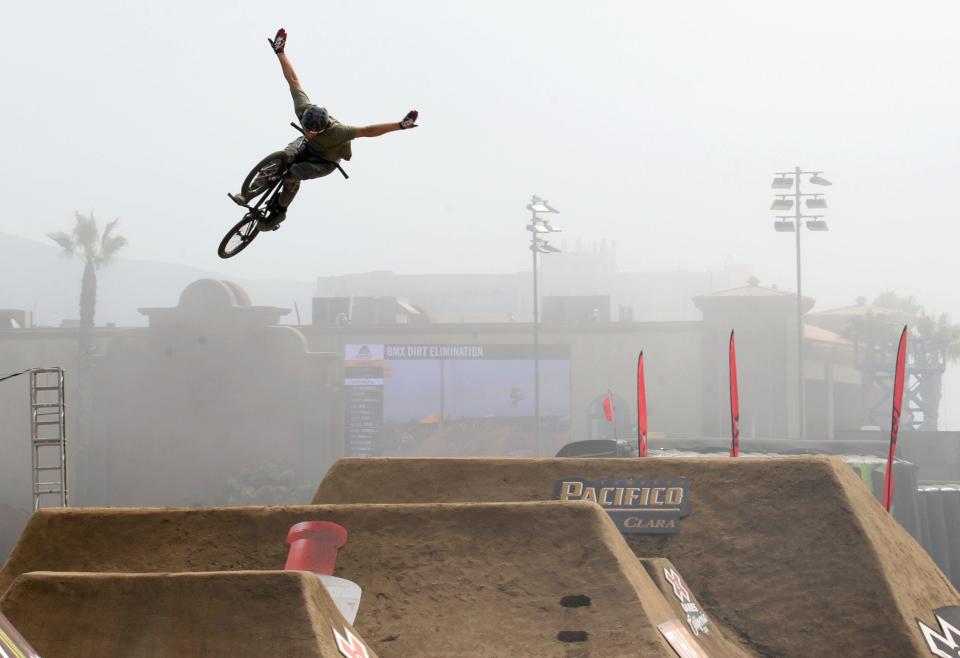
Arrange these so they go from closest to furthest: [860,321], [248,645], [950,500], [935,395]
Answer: [248,645], [950,500], [935,395], [860,321]

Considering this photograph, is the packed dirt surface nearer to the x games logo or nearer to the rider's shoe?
the x games logo

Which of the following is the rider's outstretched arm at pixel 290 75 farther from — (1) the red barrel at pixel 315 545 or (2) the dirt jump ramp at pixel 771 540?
(2) the dirt jump ramp at pixel 771 540

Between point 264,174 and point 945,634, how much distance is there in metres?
14.1

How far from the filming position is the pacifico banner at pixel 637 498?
21656mm

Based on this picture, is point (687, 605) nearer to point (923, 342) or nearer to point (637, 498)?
point (637, 498)

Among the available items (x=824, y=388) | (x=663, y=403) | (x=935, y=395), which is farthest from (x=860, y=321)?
(x=663, y=403)

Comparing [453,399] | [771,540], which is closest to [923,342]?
[453,399]

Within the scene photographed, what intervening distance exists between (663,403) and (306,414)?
814 inches

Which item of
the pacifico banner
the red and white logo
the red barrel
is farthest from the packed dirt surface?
the red and white logo

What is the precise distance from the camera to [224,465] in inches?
2699

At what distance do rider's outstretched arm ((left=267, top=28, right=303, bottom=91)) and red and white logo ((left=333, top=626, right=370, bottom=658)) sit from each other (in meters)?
6.40

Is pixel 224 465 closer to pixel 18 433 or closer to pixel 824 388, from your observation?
pixel 18 433

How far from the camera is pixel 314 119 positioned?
13008 mm

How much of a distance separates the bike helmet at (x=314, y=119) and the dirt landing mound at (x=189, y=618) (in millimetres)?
5120
